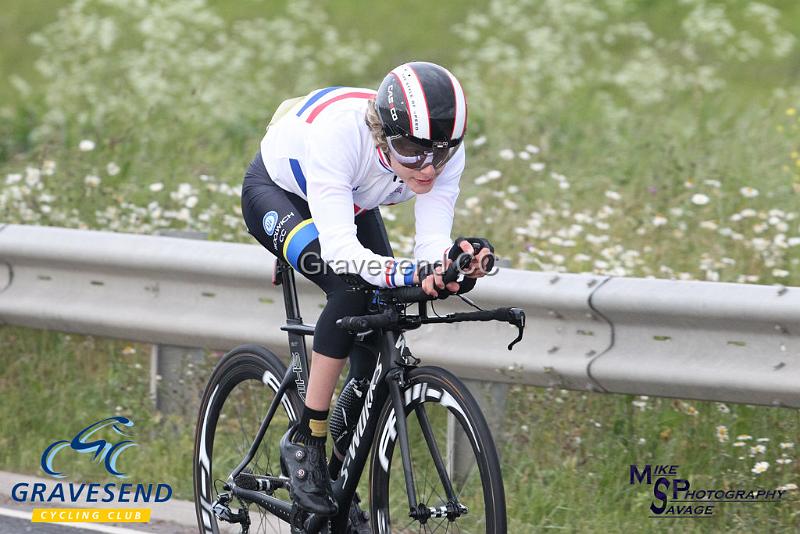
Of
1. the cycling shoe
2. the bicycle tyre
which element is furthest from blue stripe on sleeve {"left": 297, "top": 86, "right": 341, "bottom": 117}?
the cycling shoe

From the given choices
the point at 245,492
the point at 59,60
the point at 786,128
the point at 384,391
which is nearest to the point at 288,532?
the point at 245,492

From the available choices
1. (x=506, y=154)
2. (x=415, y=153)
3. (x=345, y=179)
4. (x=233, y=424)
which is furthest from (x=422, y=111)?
(x=506, y=154)

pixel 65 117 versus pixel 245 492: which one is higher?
pixel 65 117

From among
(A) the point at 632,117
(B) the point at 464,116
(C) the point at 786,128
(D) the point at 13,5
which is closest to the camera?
(B) the point at 464,116

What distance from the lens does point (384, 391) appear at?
4.36 meters

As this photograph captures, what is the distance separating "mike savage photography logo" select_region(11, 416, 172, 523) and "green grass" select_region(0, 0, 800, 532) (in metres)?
0.09

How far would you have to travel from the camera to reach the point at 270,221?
464 centimetres

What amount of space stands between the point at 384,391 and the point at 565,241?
3539 millimetres

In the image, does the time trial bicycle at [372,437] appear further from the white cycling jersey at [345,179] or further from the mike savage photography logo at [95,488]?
the mike savage photography logo at [95,488]

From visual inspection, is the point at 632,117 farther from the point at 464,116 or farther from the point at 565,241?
the point at 464,116

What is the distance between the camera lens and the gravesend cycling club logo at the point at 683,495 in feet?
17.5

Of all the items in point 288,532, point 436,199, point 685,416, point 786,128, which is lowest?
point 288,532

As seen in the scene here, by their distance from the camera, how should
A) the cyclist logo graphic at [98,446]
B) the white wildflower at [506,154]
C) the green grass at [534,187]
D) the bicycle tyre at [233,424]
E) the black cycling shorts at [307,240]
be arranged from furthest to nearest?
1. the white wildflower at [506,154]
2. the cyclist logo graphic at [98,446]
3. the green grass at [534,187]
4. the bicycle tyre at [233,424]
5. the black cycling shorts at [307,240]

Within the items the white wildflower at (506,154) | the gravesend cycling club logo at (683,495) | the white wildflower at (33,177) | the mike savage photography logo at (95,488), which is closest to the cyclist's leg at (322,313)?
the mike savage photography logo at (95,488)
